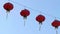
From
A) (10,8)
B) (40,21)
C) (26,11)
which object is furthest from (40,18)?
(10,8)

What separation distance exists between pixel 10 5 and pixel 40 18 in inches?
34.9

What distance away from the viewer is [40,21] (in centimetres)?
560

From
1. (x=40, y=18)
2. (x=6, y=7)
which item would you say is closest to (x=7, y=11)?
(x=6, y=7)

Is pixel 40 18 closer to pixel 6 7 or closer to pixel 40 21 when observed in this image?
pixel 40 21

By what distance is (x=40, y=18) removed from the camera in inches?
220

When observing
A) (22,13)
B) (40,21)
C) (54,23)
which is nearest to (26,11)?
(22,13)

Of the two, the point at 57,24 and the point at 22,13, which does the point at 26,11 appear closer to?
the point at 22,13

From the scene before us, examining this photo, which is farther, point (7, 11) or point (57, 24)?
point (57, 24)

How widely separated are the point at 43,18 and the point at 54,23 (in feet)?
1.19

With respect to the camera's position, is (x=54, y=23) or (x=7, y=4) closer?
(x=7, y=4)

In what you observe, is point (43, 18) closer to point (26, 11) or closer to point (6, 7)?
point (26, 11)

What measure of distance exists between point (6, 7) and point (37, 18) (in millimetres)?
898

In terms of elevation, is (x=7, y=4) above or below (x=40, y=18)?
above

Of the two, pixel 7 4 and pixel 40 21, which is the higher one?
pixel 7 4
